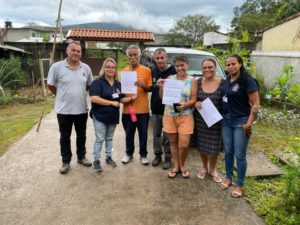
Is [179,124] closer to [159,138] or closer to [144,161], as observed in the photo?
[159,138]

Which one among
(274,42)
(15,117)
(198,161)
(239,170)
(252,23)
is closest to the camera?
(239,170)

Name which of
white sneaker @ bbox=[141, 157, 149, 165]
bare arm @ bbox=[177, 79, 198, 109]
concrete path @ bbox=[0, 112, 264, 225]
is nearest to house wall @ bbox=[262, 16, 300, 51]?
concrete path @ bbox=[0, 112, 264, 225]

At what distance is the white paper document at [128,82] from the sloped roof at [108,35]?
14524 mm

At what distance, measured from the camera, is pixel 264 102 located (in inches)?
403

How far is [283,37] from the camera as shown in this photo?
12719 mm

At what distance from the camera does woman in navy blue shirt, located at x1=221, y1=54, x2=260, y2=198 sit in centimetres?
359

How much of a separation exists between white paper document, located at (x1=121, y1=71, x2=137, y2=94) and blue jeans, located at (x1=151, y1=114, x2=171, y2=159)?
60 cm

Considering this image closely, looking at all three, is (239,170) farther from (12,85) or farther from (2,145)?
(12,85)

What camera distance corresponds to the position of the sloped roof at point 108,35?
1841 cm

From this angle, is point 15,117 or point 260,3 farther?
point 260,3

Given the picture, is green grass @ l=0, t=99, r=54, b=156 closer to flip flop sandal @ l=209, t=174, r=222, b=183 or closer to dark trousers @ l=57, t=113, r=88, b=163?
dark trousers @ l=57, t=113, r=88, b=163

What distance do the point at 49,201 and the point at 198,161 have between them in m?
2.66

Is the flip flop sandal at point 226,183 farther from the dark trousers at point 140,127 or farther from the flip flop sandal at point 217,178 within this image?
the dark trousers at point 140,127

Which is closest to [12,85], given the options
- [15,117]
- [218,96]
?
[15,117]
